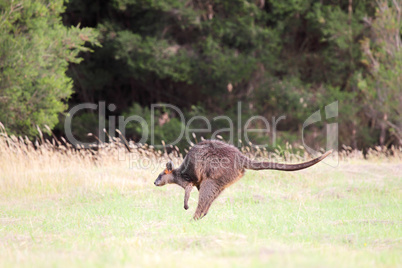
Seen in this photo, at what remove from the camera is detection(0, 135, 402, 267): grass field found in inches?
194

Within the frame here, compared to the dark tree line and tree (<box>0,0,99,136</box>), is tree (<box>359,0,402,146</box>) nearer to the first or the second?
the dark tree line

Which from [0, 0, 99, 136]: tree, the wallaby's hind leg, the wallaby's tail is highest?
[0, 0, 99, 136]: tree

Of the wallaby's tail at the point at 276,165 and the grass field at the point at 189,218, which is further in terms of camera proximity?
the wallaby's tail at the point at 276,165

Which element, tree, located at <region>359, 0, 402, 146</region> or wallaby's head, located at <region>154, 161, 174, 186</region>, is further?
tree, located at <region>359, 0, 402, 146</region>

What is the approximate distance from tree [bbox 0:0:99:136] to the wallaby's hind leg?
8531 millimetres

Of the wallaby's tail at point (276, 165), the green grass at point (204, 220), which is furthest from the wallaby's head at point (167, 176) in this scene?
the wallaby's tail at point (276, 165)

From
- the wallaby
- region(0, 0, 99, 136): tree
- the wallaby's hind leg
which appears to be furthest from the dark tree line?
the wallaby's hind leg

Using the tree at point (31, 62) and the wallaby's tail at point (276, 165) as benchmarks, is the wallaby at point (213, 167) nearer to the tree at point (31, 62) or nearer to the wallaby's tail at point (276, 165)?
the wallaby's tail at point (276, 165)

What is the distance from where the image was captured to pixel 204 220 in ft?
23.9

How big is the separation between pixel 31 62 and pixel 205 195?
8.79 m

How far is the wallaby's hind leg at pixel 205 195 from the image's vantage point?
24.2 feet

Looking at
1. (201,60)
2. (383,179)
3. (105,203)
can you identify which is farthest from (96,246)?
(201,60)

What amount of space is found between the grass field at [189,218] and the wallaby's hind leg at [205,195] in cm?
20

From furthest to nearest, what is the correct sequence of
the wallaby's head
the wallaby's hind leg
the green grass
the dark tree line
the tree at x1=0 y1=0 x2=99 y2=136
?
the dark tree line
the tree at x1=0 y1=0 x2=99 y2=136
the wallaby's head
the wallaby's hind leg
the green grass
